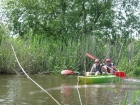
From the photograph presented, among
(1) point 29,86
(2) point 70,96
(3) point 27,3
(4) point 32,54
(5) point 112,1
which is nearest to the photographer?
(2) point 70,96

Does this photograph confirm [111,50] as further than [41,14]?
No

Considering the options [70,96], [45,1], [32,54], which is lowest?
[70,96]

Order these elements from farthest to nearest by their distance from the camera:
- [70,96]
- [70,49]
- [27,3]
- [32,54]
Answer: [27,3] → [70,49] → [32,54] → [70,96]

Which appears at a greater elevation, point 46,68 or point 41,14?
point 41,14

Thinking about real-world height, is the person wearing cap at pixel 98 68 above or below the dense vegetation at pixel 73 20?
below

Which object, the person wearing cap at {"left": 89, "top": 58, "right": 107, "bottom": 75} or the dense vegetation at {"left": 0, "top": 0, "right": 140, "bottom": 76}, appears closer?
the person wearing cap at {"left": 89, "top": 58, "right": 107, "bottom": 75}

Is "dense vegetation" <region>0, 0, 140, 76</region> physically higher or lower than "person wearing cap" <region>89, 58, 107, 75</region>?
higher

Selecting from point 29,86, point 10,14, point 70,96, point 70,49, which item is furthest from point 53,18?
point 70,96

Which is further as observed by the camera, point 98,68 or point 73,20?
point 73,20

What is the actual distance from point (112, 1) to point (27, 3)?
6.51 metres

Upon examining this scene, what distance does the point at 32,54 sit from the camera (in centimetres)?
1628

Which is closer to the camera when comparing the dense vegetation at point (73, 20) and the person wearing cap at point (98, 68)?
the person wearing cap at point (98, 68)

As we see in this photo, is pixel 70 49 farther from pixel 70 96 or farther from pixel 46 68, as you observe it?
pixel 70 96

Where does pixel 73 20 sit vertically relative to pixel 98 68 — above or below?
above
